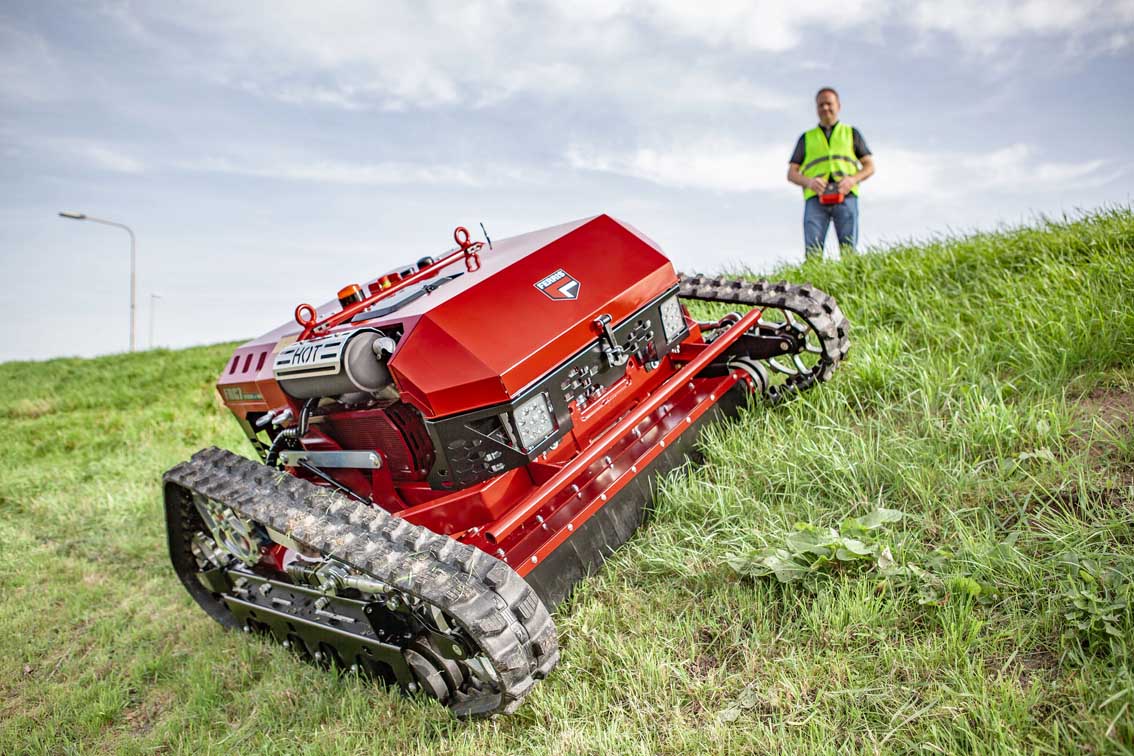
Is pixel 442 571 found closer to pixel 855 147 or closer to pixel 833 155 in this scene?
pixel 833 155

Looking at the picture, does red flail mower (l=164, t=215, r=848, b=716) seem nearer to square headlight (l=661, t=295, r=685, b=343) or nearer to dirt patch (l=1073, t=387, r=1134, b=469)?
square headlight (l=661, t=295, r=685, b=343)

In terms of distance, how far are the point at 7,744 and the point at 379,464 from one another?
213 centimetres

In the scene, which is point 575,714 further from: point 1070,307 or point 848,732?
point 1070,307

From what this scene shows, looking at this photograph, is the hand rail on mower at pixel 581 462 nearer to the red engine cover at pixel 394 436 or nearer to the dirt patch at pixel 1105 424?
the red engine cover at pixel 394 436

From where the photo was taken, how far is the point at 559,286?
3225 millimetres

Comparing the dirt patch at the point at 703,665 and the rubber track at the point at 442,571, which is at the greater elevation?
the rubber track at the point at 442,571

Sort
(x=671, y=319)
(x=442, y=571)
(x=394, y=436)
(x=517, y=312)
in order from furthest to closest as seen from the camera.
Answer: (x=671, y=319) → (x=394, y=436) → (x=517, y=312) → (x=442, y=571)

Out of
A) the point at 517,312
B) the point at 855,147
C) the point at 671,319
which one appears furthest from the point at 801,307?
the point at 855,147

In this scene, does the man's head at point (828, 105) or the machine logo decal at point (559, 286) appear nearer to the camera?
the machine logo decal at point (559, 286)

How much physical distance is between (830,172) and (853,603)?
17.3ft

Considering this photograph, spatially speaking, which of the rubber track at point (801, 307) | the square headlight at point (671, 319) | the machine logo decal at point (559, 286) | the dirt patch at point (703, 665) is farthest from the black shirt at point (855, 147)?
the dirt patch at point (703, 665)

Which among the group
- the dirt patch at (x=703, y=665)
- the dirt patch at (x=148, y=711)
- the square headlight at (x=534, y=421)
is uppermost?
the square headlight at (x=534, y=421)

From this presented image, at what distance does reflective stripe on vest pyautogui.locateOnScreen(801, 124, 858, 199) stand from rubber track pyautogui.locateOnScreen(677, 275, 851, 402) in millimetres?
3277

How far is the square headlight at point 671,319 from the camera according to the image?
355 centimetres
